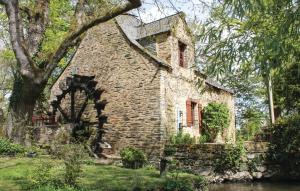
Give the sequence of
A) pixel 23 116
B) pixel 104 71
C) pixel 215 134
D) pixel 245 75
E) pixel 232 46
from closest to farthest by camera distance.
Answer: pixel 232 46
pixel 245 75
pixel 23 116
pixel 104 71
pixel 215 134

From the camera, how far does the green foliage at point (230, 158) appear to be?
1584 centimetres

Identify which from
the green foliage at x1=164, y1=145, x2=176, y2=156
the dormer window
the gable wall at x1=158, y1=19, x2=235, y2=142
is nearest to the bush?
the green foliage at x1=164, y1=145, x2=176, y2=156

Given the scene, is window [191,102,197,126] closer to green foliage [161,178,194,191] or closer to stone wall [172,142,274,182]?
stone wall [172,142,274,182]

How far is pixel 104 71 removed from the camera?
727 inches

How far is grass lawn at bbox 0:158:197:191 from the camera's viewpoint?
8.86 metres

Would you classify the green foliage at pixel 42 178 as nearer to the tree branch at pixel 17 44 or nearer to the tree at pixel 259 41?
the tree branch at pixel 17 44

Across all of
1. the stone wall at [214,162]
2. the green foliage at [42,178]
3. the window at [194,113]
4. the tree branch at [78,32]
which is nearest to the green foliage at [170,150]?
the stone wall at [214,162]

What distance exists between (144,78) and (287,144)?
6.47 metres

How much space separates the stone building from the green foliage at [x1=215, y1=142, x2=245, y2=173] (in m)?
2.35

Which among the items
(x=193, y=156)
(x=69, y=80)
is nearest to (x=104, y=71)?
(x=69, y=80)

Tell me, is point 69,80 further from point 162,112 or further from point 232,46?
point 232,46

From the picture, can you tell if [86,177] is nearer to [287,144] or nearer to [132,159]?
[132,159]

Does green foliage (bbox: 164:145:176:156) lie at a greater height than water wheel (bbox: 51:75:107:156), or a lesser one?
lesser

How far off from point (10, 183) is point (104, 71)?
10075 millimetres
